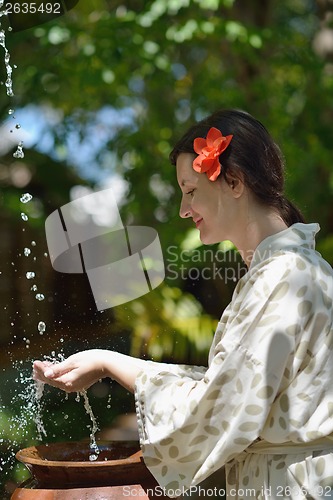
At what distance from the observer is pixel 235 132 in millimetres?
1834

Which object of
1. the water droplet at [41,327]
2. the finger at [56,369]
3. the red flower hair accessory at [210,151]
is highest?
the red flower hair accessory at [210,151]

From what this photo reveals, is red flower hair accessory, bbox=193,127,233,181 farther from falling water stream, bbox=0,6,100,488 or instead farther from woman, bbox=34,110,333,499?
falling water stream, bbox=0,6,100,488

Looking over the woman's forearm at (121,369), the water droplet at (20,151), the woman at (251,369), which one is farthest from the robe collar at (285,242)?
the water droplet at (20,151)

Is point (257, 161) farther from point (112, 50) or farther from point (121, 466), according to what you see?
point (112, 50)

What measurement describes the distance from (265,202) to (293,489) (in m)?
0.60

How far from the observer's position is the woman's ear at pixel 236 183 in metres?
1.78

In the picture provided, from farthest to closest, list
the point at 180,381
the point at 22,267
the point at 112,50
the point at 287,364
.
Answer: the point at 22,267, the point at 112,50, the point at 180,381, the point at 287,364

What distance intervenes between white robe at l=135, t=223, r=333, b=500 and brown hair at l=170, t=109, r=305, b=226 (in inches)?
6.2

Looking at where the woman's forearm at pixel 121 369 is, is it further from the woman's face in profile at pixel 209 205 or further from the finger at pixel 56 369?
the woman's face in profile at pixel 209 205

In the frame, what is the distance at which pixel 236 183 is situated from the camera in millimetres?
1785

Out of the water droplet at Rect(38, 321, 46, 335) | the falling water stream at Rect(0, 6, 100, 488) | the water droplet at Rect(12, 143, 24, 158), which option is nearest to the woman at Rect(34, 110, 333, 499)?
the falling water stream at Rect(0, 6, 100, 488)


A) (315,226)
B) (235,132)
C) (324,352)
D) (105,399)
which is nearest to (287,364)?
(324,352)

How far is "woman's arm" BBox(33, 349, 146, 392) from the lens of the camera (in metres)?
1.78


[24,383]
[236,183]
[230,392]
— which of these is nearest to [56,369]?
[230,392]
